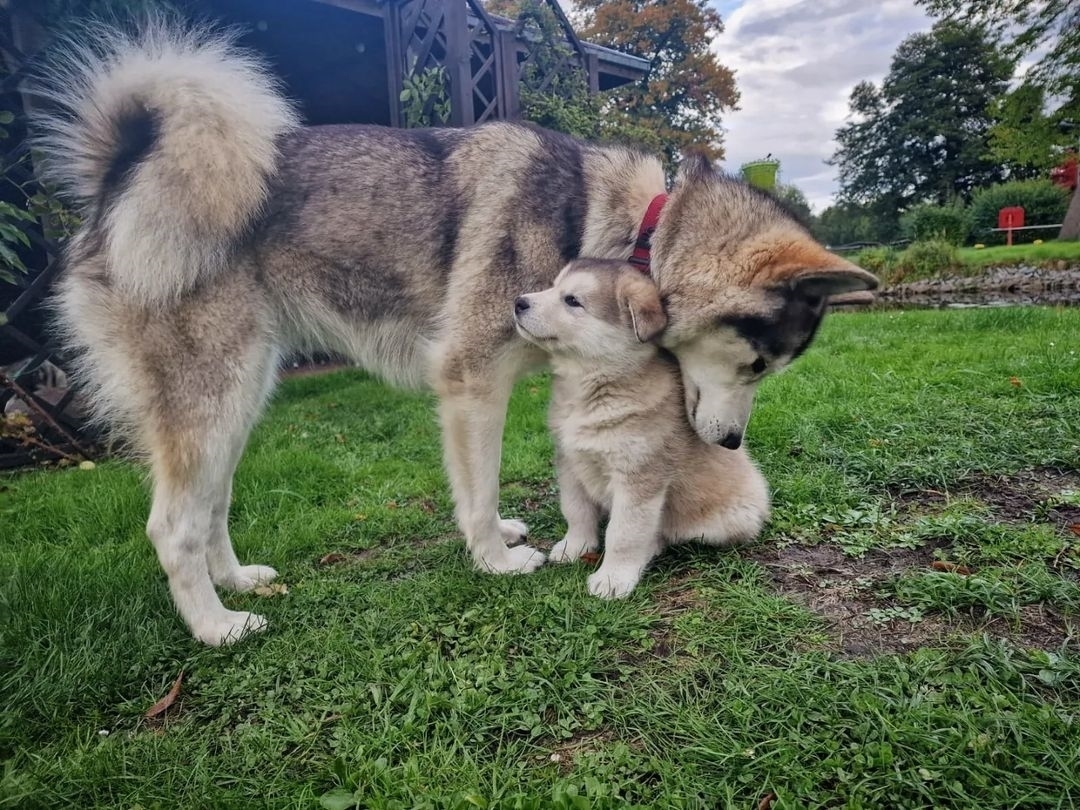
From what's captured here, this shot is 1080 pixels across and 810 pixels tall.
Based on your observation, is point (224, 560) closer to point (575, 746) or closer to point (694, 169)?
point (575, 746)

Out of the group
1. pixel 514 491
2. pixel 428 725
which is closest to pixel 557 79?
pixel 514 491

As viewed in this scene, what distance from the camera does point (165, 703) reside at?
82.8 inches

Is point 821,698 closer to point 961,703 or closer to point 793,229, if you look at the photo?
point 961,703

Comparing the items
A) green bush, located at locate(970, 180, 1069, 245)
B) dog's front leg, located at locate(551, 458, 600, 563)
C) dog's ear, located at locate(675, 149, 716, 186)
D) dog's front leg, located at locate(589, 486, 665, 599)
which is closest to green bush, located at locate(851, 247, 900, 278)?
green bush, located at locate(970, 180, 1069, 245)

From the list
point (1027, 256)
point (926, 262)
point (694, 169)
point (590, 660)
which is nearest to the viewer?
point (590, 660)

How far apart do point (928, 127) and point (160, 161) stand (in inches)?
1649

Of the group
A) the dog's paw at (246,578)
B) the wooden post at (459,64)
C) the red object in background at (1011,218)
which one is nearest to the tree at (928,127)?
the red object in background at (1011,218)

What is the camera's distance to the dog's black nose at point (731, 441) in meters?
2.73

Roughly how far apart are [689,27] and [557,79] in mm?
24626

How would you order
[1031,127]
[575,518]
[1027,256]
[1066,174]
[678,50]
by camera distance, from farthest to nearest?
1. [678,50]
2. [1066,174]
3. [1031,127]
4. [1027,256]
5. [575,518]

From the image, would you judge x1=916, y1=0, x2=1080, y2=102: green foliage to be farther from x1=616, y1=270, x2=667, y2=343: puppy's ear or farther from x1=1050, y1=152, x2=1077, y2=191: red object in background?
x1=616, y1=270, x2=667, y2=343: puppy's ear

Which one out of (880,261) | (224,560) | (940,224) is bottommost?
(224,560)

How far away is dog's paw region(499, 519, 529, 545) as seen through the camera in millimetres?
3331

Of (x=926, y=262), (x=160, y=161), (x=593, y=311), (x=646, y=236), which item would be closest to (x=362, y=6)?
(x=160, y=161)
